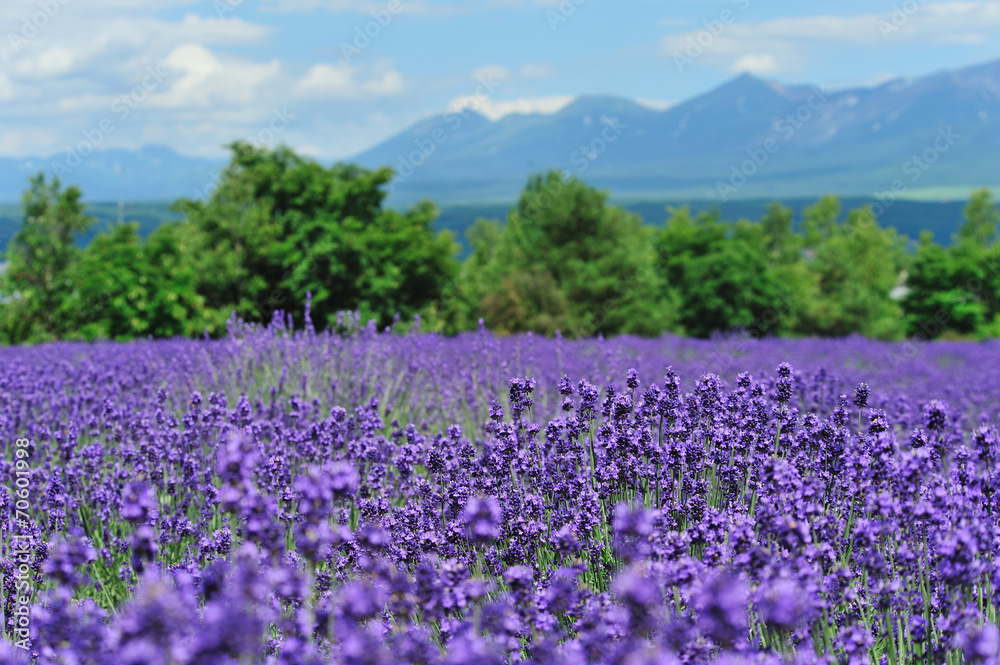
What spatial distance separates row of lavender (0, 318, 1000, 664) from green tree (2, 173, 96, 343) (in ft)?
47.0

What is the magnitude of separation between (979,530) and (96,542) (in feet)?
13.1

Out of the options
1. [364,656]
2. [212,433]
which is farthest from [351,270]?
[364,656]

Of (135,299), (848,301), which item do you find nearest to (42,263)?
(135,299)

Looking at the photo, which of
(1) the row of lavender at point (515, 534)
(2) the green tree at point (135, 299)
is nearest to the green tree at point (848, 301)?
(2) the green tree at point (135, 299)

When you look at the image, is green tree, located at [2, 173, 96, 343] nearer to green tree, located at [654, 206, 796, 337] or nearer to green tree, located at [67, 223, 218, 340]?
green tree, located at [67, 223, 218, 340]

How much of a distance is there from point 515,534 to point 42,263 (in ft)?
64.8

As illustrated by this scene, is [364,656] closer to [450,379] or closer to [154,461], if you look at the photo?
[154,461]

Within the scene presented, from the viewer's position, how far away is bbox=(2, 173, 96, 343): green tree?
59.5ft

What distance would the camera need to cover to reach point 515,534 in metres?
2.74

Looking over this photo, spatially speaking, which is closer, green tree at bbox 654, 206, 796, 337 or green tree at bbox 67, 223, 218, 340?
green tree at bbox 67, 223, 218, 340

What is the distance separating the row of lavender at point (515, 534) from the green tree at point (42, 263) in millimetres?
14332

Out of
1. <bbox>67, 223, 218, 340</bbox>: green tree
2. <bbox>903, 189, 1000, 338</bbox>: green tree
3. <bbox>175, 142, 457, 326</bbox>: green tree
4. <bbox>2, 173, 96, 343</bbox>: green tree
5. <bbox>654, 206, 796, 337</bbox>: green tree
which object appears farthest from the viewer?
<bbox>903, 189, 1000, 338</bbox>: green tree

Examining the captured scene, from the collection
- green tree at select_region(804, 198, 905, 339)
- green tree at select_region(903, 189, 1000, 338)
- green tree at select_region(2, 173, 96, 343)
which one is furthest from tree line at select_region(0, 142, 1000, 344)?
green tree at select_region(903, 189, 1000, 338)

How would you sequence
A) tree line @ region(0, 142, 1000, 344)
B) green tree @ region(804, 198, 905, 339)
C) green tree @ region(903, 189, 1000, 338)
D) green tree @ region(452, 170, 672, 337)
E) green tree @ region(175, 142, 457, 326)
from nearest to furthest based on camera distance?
tree line @ region(0, 142, 1000, 344) → green tree @ region(175, 142, 457, 326) → green tree @ region(452, 170, 672, 337) → green tree @ region(804, 198, 905, 339) → green tree @ region(903, 189, 1000, 338)
